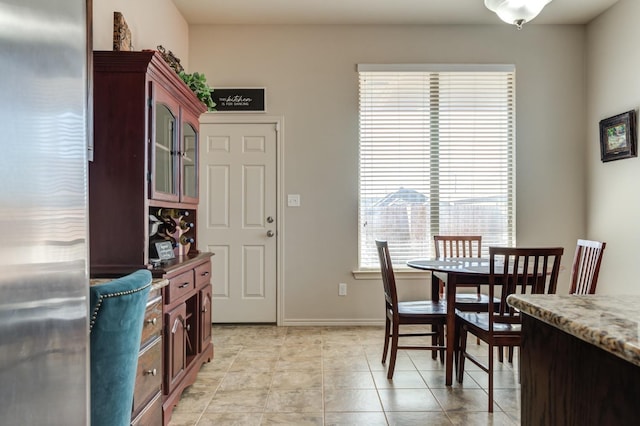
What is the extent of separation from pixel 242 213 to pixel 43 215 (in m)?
2.95

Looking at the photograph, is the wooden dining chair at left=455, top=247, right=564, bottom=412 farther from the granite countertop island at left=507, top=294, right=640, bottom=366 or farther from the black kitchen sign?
the black kitchen sign

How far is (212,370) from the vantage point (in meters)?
2.62

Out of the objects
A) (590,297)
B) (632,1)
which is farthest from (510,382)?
(632,1)

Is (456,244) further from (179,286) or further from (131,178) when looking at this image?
(131,178)

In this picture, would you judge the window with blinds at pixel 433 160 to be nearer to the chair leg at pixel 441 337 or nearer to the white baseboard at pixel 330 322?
the white baseboard at pixel 330 322

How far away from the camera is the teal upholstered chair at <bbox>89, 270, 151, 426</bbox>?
1.14 meters

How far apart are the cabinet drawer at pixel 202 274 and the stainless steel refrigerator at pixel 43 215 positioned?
152cm

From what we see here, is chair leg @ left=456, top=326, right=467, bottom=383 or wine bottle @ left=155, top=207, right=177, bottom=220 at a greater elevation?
wine bottle @ left=155, top=207, right=177, bottom=220

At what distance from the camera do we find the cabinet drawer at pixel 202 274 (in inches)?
95.3

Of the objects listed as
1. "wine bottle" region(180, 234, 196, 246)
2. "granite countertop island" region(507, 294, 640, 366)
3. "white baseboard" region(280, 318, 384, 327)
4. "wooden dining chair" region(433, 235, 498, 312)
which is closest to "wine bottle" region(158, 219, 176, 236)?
"wine bottle" region(180, 234, 196, 246)

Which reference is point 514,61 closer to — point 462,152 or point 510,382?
point 462,152

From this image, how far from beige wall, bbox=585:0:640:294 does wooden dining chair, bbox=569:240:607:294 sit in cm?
120

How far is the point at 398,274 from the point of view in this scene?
3.70 m

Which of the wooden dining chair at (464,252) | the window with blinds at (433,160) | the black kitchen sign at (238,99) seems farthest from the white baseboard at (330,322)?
the black kitchen sign at (238,99)
